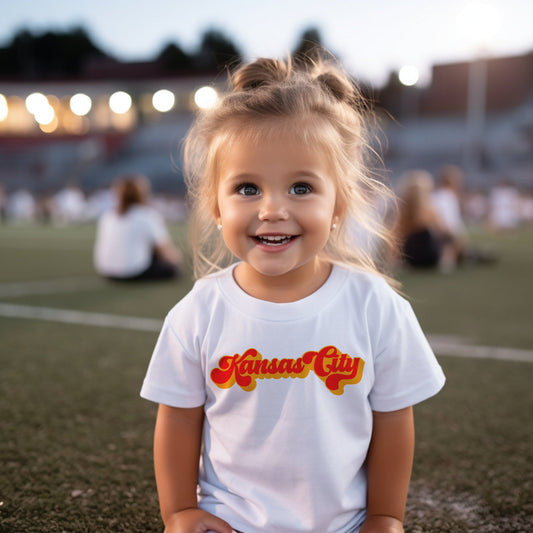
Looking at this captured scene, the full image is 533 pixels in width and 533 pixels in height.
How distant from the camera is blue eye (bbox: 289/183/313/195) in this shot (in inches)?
46.9

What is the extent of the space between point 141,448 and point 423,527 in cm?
91

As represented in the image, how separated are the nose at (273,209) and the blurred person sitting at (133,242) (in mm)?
5252

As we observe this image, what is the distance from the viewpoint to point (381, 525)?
1224 mm

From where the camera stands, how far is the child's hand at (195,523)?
1214 mm

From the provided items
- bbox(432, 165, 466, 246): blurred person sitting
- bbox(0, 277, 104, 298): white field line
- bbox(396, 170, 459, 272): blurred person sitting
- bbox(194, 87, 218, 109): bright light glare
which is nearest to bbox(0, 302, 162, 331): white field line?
bbox(0, 277, 104, 298): white field line

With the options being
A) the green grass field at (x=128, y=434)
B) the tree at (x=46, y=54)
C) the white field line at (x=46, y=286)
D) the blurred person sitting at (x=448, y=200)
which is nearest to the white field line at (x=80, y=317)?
the green grass field at (x=128, y=434)

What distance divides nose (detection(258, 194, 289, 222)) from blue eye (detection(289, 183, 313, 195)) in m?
0.03

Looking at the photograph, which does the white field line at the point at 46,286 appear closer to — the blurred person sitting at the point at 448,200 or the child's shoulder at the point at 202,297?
the child's shoulder at the point at 202,297

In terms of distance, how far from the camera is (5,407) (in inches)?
93.9

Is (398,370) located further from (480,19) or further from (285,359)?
(480,19)

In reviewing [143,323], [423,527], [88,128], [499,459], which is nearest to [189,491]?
[423,527]

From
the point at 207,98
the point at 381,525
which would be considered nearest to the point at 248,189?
the point at 381,525

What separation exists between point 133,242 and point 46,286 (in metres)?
0.96

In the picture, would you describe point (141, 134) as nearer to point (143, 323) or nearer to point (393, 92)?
point (393, 92)
